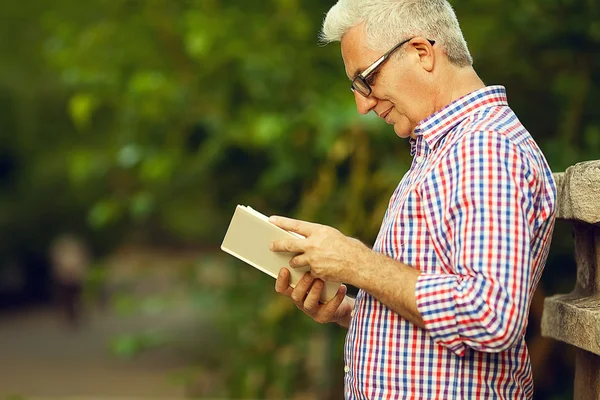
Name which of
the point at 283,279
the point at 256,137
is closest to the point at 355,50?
the point at 283,279

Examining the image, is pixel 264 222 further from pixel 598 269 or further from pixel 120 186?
pixel 120 186

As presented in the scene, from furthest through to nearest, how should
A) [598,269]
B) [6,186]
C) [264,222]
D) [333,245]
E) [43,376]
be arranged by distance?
[6,186]
[43,376]
[598,269]
[264,222]
[333,245]

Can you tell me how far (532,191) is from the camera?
5.34 feet

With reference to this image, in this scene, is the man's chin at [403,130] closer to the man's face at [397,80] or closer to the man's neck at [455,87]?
the man's face at [397,80]

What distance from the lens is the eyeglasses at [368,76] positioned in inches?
72.3

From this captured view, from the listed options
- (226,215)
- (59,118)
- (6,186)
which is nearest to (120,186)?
(226,215)

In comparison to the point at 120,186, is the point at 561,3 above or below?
above

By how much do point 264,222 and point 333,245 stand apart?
0.67 feet

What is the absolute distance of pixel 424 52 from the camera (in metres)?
1.83

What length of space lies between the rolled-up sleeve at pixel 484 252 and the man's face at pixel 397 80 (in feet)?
0.76

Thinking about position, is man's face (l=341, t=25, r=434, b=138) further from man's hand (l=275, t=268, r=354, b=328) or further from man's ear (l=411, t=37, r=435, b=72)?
man's hand (l=275, t=268, r=354, b=328)

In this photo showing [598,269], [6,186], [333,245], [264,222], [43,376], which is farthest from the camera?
[6,186]

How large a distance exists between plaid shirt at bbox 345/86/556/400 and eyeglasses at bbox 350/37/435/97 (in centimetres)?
14

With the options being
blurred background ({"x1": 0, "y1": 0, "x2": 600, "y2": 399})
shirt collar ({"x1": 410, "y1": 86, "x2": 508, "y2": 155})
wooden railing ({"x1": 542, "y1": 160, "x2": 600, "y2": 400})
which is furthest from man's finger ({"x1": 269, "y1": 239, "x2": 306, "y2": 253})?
blurred background ({"x1": 0, "y1": 0, "x2": 600, "y2": 399})
